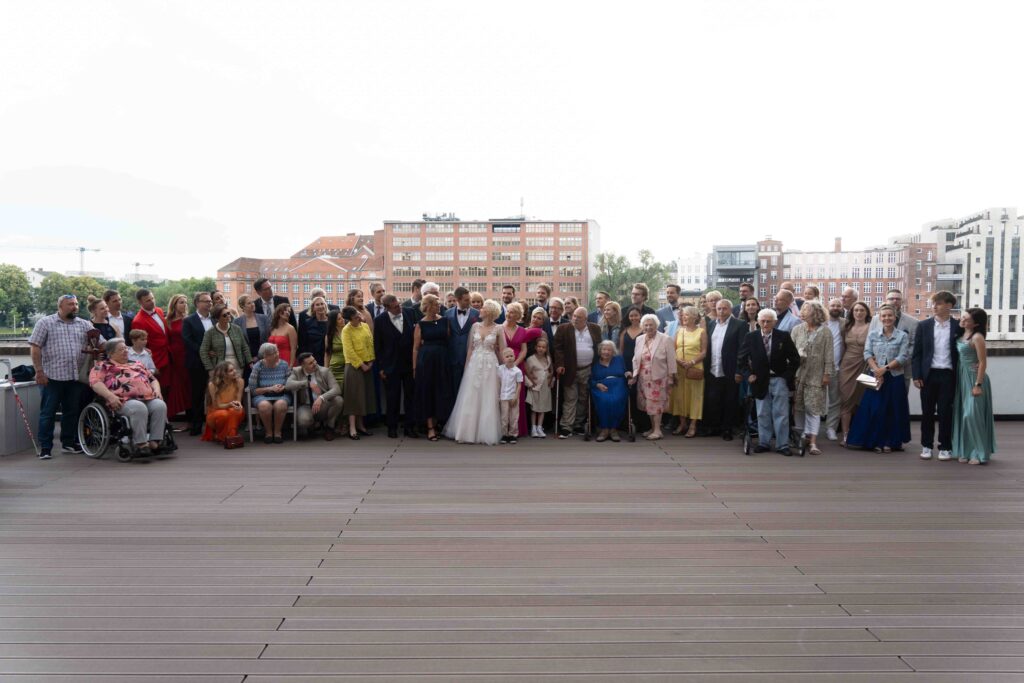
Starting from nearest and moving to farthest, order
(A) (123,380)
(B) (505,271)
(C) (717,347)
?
(A) (123,380) → (C) (717,347) → (B) (505,271)

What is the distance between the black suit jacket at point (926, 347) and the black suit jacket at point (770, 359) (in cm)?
106

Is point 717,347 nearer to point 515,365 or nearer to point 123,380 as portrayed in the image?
point 515,365

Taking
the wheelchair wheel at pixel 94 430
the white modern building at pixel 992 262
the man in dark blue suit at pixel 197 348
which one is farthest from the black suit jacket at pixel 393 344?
the white modern building at pixel 992 262

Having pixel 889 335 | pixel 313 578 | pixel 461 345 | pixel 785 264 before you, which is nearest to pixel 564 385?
pixel 461 345

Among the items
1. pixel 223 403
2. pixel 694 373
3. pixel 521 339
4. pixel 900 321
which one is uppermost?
pixel 900 321

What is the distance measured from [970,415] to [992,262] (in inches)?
707

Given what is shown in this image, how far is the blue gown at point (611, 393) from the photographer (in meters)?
7.78

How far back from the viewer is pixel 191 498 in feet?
17.2

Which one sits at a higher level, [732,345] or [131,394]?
[732,345]

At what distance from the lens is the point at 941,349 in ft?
22.7

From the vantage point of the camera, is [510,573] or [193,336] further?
[193,336]

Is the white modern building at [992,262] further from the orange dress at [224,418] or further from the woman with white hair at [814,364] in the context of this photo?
the orange dress at [224,418]

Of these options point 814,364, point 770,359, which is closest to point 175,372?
point 770,359

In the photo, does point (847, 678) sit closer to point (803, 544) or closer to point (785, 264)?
point (803, 544)
